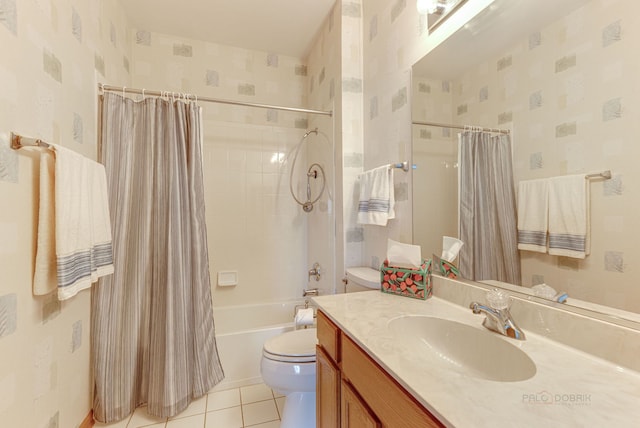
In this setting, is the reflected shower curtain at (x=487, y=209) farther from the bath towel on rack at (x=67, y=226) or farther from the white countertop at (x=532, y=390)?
the bath towel on rack at (x=67, y=226)

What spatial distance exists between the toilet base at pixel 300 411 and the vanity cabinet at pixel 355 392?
274 millimetres

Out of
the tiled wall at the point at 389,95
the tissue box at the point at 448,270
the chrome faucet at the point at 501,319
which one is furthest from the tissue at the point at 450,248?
the chrome faucet at the point at 501,319

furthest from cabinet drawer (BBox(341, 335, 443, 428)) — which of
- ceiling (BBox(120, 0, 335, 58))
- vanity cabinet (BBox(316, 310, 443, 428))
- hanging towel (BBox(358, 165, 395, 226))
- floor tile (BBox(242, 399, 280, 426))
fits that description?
ceiling (BBox(120, 0, 335, 58))

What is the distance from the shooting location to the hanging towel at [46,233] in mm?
1075

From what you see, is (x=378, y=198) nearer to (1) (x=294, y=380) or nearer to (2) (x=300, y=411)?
Result: (1) (x=294, y=380)

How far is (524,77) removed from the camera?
2.98 feet

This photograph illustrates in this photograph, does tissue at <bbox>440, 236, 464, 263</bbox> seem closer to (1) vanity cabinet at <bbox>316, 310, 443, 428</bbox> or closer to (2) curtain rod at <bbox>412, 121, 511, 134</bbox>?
(2) curtain rod at <bbox>412, 121, 511, 134</bbox>

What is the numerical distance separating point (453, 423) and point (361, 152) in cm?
163

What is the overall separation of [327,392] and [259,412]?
854 mm

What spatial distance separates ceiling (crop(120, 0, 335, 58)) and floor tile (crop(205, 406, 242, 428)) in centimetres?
270

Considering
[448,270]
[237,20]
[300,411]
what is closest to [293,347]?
[300,411]

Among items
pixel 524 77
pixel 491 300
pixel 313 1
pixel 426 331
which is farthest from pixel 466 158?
pixel 313 1

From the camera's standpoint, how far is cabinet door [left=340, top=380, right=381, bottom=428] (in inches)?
31.2

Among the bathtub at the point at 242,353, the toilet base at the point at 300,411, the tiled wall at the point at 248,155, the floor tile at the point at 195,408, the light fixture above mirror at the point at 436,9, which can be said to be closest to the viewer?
the light fixture above mirror at the point at 436,9
